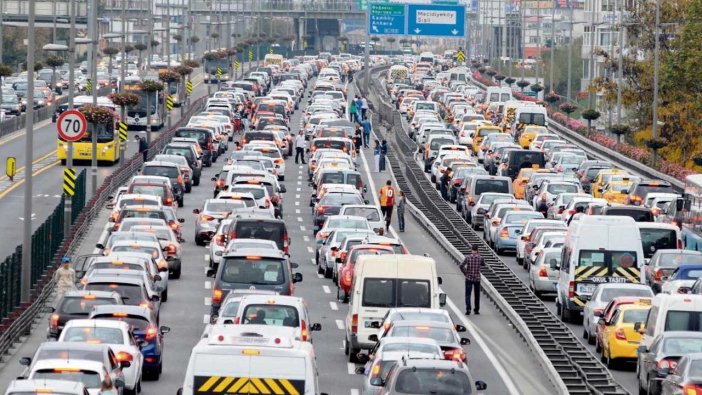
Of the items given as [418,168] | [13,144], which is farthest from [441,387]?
[13,144]

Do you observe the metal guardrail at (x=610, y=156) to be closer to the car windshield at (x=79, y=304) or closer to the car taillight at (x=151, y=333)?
the car windshield at (x=79, y=304)

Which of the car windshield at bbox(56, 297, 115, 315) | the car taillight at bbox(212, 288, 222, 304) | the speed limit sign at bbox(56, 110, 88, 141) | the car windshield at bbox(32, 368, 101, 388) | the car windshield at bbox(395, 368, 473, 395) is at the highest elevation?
the speed limit sign at bbox(56, 110, 88, 141)

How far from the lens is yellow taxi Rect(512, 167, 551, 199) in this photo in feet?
227

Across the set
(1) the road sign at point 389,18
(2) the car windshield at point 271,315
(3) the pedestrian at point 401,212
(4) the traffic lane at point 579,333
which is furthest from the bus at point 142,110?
(2) the car windshield at point 271,315

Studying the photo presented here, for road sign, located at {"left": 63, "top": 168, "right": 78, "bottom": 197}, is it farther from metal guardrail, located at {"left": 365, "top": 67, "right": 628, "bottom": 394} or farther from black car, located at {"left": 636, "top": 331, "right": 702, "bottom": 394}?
black car, located at {"left": 636, "top": 331, "right": 702, "bottom": 394}

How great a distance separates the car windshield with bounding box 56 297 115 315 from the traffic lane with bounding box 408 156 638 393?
349 inches

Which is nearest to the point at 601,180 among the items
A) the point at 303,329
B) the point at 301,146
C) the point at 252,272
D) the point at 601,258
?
the point at 301,146

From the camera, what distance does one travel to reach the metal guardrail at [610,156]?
7515 centimetres

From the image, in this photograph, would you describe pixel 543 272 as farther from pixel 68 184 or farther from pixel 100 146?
pixel 100 146

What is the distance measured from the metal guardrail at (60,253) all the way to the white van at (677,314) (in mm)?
11363

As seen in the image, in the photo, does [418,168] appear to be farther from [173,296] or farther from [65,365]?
[65,365]

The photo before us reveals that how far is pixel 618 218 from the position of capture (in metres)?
41.8

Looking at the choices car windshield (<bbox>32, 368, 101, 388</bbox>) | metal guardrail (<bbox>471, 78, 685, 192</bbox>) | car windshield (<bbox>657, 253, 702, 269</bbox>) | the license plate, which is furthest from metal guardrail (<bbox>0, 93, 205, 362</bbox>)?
metal guardrail (<bbox>471, 78, 685, 192</bbox>)

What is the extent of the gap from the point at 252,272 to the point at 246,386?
16044mm
